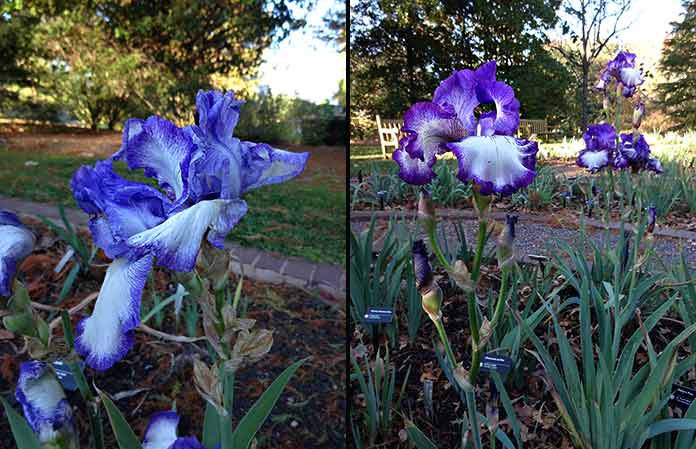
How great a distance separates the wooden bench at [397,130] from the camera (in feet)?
4.41

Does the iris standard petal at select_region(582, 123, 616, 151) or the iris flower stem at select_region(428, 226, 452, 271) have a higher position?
the iris standard petal at select_region(582, 123, 616, 151)

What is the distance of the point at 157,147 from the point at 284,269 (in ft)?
7.71

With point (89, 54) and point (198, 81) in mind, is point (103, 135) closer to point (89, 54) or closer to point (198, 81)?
point (89, 54)

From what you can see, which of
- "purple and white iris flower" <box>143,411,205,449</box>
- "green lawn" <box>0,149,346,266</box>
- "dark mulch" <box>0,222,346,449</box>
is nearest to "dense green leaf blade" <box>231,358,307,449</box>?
"purple and white iris flower" <box>143,411,205,449</box>

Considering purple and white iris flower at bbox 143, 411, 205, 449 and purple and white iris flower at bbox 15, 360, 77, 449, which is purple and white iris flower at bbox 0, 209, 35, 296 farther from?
purple and white iris flower at bbox 143, 411, 205, 449

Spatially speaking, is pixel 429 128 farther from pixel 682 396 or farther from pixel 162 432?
pixel 682 396

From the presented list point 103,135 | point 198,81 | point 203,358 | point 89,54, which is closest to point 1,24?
point 89,54

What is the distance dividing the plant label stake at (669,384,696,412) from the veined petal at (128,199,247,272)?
1.11m

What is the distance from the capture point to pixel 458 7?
4.51ft

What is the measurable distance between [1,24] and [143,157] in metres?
5.40

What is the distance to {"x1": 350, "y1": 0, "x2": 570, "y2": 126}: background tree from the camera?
1345 mm

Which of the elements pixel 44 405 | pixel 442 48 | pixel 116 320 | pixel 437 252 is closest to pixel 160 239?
pixel 116 320

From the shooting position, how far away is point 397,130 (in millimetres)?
1409

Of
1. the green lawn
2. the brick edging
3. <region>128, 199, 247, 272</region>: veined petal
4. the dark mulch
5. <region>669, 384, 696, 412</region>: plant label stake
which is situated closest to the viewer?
<region>128, 199, 247, 272</region>: veined petal
